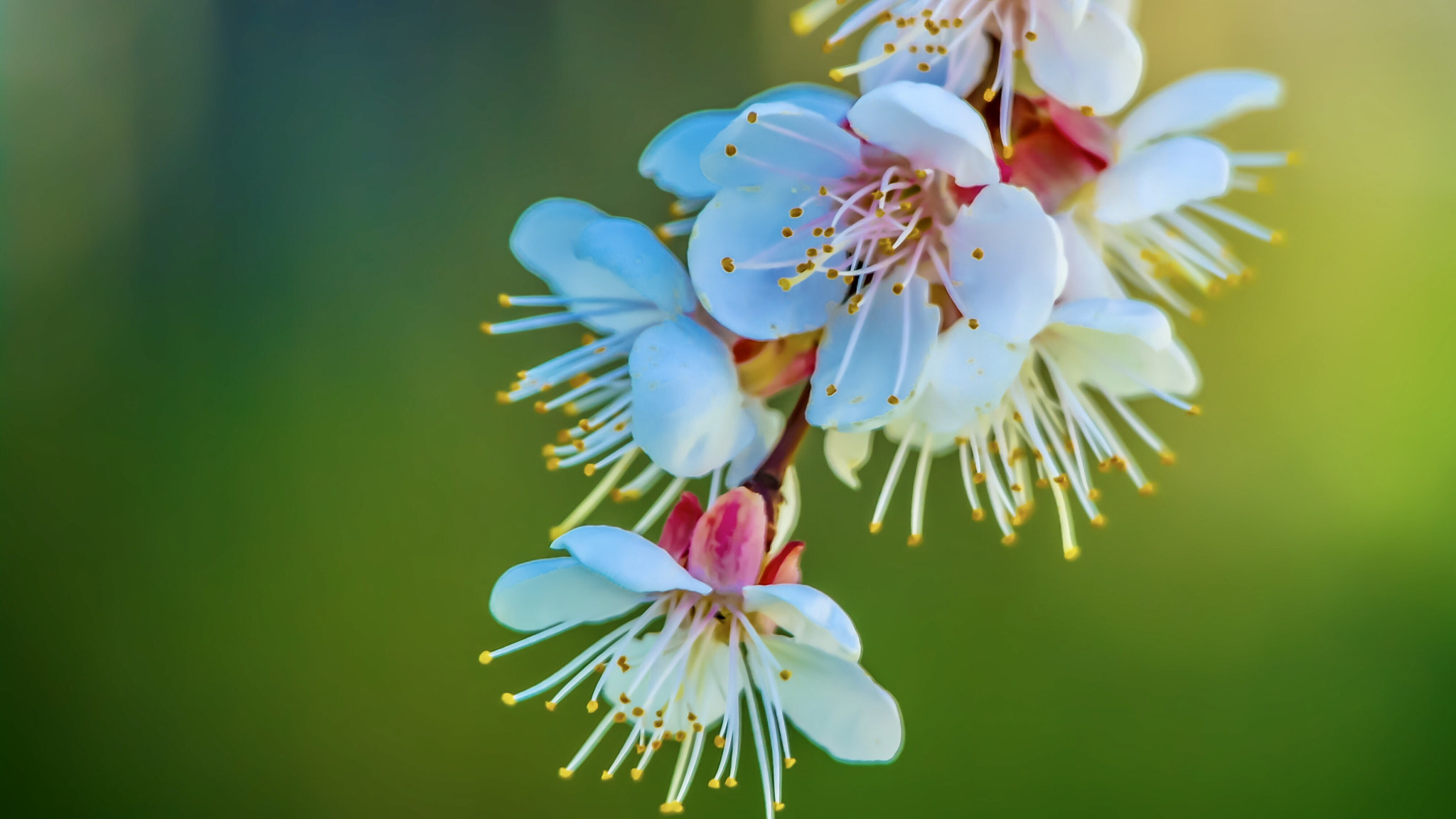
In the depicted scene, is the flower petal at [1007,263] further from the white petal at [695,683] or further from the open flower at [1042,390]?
the white petal at [695,683]

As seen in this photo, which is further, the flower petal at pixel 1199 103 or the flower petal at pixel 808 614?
the flower petal at pixel 1199 103

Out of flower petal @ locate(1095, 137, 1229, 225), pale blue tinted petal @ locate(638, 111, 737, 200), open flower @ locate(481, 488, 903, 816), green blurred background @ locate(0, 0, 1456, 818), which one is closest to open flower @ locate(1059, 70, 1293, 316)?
flower petal @ locate(1095, 137, 1229, 225)

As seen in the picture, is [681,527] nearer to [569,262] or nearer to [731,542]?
[731,542]

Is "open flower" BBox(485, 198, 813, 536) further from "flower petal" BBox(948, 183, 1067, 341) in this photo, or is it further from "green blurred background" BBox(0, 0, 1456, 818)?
"green blurred background" BBox(0, 0, 1456, 818)

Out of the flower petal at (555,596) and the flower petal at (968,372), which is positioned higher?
the flower petal at (968,372)

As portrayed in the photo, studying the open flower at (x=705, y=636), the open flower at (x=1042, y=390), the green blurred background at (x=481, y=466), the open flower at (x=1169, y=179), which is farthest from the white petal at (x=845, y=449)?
the green blurred background at (x=481, y=466)

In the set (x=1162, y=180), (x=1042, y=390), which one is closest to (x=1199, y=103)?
(x=1162, y=180)

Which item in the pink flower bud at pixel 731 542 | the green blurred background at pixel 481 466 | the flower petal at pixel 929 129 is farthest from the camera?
the green blurred background at pixel 481 466

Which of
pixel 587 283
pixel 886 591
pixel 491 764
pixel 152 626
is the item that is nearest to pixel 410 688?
pixel 491 764
